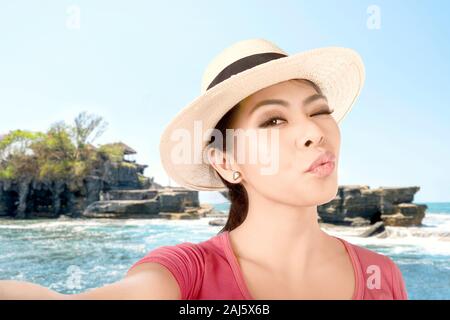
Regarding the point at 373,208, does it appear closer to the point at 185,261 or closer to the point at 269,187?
the point at 269,187

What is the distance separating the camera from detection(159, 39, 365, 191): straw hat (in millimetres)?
1075

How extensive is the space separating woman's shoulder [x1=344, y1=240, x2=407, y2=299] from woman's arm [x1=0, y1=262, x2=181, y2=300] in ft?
1.54

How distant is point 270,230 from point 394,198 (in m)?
17.2

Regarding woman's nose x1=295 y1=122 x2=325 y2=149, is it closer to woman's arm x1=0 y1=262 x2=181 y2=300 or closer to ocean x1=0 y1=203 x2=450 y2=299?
woman's arm x1=0 y1=262 x2=181 y2=300

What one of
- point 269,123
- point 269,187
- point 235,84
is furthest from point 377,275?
point 235,84

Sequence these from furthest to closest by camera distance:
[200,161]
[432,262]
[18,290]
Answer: [432,262], [200,161], [18,290]

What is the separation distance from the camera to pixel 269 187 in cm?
105

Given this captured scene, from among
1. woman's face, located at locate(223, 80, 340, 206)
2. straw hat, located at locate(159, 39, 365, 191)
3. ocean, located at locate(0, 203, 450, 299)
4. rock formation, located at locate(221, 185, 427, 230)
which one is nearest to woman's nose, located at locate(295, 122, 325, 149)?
woman's face, located at locate(223, 80, 340, 206)

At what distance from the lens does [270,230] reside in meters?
1.09

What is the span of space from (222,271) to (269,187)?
8.8 inches

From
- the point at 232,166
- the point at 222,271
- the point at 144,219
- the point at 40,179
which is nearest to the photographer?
the point at 222,271

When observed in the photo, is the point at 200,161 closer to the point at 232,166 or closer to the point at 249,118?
the point at 232,166

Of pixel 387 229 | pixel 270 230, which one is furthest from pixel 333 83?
pixel 387 229

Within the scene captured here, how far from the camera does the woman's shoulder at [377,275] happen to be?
106 centimetres
